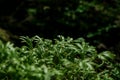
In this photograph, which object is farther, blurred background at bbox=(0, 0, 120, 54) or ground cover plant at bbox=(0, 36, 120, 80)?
blurred background at bbox=(0, 0, 120, 54)

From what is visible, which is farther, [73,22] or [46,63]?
[73,22]

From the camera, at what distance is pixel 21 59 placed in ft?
7.39

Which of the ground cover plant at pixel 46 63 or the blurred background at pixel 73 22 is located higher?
the blurred background at pixel 73 22

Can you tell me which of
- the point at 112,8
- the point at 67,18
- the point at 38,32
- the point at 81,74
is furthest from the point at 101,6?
the point at 81,74

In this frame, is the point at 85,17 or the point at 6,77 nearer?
the point at 6,77

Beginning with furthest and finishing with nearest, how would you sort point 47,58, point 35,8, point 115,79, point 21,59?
point 35,8, point 115,79, point 47,58, point 21,59

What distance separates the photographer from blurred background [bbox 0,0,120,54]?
512cm

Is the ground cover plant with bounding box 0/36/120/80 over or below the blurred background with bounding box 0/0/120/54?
below

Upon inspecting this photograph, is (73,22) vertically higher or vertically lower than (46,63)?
higher

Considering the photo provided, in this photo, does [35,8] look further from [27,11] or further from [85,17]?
[85,17]

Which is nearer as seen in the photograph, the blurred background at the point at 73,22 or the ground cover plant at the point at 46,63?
the ground cover plant at the point at 46,63

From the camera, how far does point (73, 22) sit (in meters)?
5.45

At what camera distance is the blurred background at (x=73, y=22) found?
5117 millimetres

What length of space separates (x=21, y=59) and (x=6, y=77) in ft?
0.56
